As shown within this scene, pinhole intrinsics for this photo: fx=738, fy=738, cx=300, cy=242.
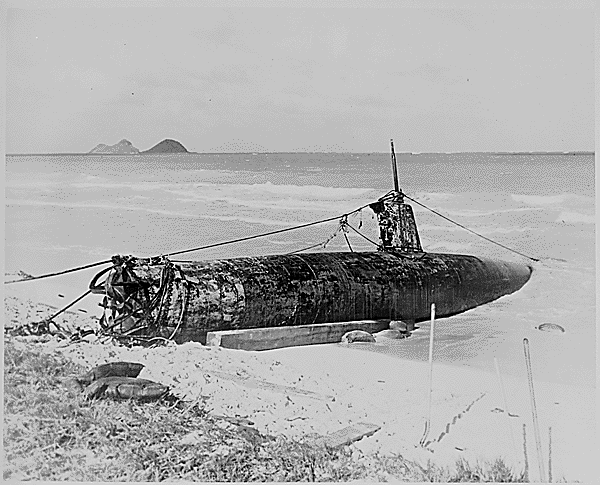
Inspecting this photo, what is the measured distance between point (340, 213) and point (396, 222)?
0.19 m

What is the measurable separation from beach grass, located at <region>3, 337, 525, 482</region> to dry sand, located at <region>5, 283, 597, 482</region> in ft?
0.15

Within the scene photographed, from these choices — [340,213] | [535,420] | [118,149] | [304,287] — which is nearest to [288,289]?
[304,287]

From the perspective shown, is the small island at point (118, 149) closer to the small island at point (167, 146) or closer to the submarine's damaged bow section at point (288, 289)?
the small island at point (167, 146)

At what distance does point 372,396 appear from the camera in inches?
94.0

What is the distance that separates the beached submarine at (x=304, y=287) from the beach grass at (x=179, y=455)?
0.27 m

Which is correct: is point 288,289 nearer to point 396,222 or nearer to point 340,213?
point 340,213

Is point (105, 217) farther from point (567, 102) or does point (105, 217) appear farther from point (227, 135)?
point (567, 102)

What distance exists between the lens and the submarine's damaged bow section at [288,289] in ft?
7.80

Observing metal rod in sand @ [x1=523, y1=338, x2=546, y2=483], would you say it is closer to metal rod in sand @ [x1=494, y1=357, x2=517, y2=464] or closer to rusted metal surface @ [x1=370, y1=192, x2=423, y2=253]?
metal rod in sand @ [x1=494, y1=357, x2=517, y2=464]

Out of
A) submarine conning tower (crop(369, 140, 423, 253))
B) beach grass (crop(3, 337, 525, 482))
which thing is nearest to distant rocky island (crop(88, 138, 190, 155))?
submarine conning tower (crop(369, 140, 423, 253))

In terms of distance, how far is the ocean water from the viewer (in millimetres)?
2443

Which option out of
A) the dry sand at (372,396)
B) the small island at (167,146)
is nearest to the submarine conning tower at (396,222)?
the dry sand at (372,396)

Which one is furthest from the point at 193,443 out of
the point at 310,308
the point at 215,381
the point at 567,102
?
the point at 567,102

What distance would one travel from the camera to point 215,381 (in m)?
2.39
